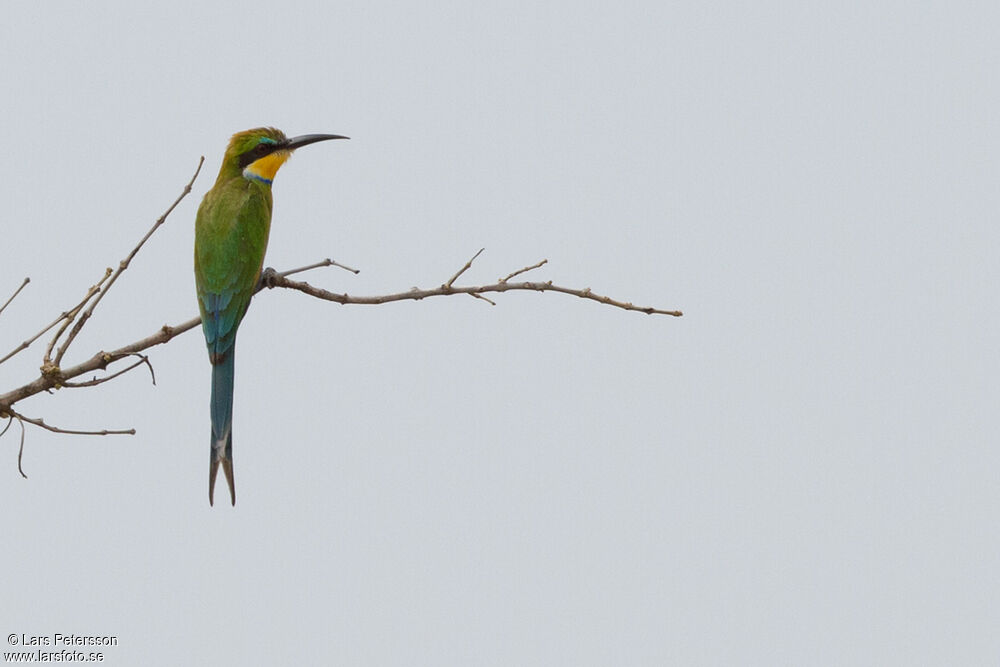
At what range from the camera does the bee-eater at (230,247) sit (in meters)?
3.52

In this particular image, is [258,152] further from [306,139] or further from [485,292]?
[485,292]

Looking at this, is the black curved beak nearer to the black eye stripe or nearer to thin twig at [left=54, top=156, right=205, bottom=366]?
the black eye stripe

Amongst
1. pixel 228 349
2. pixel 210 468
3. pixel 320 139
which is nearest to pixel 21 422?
pixel 210 468

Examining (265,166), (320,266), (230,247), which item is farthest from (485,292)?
(265,166)

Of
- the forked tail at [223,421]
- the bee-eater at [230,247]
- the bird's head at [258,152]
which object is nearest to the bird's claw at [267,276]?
the bee-eater at [230,247]

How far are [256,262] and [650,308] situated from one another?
1804mm

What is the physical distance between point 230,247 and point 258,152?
55cm

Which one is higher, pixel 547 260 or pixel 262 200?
pixel 262 200

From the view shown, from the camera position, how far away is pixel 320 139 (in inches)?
164

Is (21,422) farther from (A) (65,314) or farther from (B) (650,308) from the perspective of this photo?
(B) (650,308)

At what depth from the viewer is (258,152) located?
419 centimetres

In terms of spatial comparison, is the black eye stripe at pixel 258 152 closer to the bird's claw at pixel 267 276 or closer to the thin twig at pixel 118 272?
the bird's claw at pixel 267 276

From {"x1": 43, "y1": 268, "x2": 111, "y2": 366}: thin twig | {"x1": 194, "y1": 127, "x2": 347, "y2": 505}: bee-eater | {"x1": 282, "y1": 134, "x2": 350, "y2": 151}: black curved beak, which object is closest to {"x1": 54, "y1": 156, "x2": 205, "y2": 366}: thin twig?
{"x1": 43, "y1": 268, "x2": 111, "y2": 366}: thin twig

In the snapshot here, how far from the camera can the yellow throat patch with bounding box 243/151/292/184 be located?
4.19 meters
